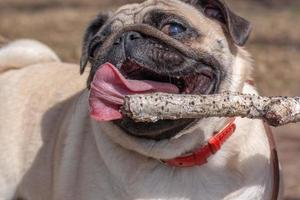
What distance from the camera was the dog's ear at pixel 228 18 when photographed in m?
4.38

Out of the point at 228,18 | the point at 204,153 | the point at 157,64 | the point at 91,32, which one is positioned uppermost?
the point at 228,18

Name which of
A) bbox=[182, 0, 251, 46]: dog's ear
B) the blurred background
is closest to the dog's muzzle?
bbox=[182, 0, 251, 46]: dog's ear

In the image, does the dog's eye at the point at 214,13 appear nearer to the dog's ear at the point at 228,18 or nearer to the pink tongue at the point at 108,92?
the dog's ear at the point at 228,18

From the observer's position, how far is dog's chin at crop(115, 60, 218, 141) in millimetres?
4223

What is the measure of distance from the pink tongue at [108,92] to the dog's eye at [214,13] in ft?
2.65

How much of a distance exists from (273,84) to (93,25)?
178 inches

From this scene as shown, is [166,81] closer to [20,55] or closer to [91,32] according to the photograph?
[91,32]

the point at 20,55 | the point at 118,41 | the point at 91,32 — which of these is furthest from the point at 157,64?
the point at 20,55

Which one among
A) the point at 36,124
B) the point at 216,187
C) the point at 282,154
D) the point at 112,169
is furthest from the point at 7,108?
the point at 282,154

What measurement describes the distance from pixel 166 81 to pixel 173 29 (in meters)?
0.29

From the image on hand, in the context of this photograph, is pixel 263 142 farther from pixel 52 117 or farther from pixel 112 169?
pixel 52 117

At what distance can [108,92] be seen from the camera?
13.0 ft

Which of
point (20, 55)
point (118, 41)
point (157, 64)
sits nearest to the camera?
point (157, 64)

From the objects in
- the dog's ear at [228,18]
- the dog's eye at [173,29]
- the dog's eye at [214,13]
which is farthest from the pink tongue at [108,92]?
the dog's eye at [214,13]
